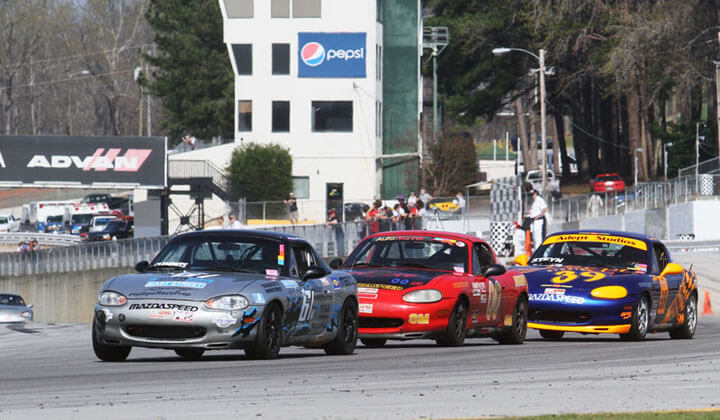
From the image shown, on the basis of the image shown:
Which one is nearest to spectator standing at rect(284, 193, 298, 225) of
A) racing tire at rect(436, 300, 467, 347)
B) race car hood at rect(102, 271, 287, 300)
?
racing tire at rect(436, 300, 467, 347)

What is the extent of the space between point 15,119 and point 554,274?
123m

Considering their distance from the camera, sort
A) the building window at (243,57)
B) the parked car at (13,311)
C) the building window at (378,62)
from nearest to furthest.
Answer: the parked car at (13,311), the building window at (243,57), the building window at (378,62)

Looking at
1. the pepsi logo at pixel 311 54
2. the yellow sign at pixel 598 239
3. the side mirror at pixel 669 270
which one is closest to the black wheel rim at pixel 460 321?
the yellow sign at pixel 598 239

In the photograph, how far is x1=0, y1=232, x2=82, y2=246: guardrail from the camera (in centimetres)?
7081

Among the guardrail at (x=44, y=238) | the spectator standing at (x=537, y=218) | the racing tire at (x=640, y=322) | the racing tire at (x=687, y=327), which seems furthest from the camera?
the guardrail at (x=44, y=238)

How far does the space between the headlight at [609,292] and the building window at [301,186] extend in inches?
2020

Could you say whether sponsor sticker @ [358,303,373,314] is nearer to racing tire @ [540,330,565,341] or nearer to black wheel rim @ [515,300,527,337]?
black wheel rim @ [515,300,527,337]

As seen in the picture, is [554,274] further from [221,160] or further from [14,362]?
[221,160]

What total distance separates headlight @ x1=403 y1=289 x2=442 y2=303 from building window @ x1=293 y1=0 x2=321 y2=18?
5322 cm

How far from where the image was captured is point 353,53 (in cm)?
6756

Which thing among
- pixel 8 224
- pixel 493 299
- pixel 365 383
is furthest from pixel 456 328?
pixel 8 224

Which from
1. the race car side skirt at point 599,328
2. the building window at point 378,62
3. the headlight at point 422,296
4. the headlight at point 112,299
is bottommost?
the race car side skirt at point 599,328

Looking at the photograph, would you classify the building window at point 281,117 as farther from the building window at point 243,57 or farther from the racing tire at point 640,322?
the racing tire at point 640,322

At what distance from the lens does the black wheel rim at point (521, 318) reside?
1738 centimetres
